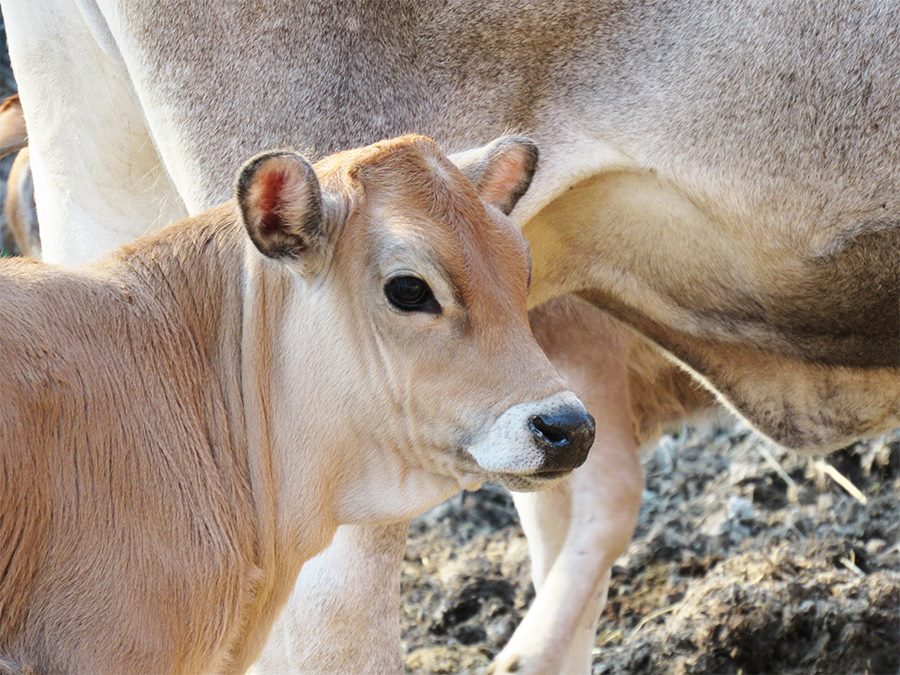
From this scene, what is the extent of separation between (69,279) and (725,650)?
3352 millimetres

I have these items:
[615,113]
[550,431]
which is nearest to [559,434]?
[550,431]

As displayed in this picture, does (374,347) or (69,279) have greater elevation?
(69,279)

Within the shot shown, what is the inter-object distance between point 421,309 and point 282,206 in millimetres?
418

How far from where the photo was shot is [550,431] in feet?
12.7

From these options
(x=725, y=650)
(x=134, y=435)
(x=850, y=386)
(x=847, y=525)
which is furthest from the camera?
(x=847, y=525)

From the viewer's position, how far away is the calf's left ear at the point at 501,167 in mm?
4547

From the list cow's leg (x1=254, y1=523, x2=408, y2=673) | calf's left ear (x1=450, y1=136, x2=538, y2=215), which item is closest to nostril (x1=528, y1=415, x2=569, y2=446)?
calf's left ear (x1=450, y1=136, x2=538, y2=215)

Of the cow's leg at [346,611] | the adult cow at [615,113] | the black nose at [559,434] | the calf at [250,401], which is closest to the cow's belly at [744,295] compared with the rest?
the adult cow at [615,113]

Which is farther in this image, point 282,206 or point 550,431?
point 282,206

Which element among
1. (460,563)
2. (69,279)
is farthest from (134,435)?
(460,563)

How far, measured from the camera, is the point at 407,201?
4102mm

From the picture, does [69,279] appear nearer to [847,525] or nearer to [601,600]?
[601,600]

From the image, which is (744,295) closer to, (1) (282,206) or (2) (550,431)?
(2) (550,431)

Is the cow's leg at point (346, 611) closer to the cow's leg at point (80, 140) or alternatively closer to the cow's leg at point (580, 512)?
the cow's leg at point (580, 512)
